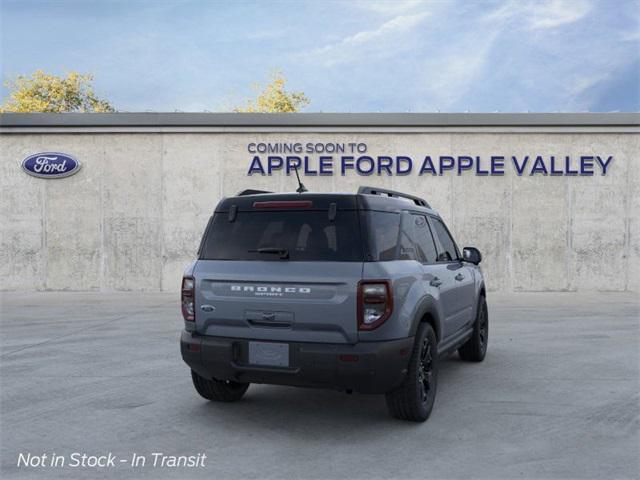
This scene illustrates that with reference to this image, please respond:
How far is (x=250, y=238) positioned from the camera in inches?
173

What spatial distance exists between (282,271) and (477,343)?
3388mm

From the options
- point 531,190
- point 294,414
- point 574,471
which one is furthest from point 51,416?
point 531,190

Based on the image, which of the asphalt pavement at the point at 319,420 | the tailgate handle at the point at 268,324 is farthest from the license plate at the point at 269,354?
the asphalt pavement at the point at 319,420

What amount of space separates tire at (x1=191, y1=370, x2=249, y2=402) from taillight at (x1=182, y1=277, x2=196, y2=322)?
1.93ft

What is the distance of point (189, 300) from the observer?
175 inches

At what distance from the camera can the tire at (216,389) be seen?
4.83m

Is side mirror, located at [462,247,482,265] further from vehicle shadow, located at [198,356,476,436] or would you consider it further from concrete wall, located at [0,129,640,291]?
concrete wall, located at [0,129,640,291]

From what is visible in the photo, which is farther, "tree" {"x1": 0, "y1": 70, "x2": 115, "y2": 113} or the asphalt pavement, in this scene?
"tree" {"x1": 0, "y1": 70, "x2": 115, "y2": 113}

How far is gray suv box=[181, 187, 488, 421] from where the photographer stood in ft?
13.1

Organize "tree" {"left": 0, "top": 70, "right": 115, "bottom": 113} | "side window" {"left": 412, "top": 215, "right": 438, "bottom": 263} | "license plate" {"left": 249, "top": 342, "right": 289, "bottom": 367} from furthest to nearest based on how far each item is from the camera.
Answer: "tree" {"left": 0, "top": 70, "right": 115, "bottom": 113}, "side window" {"left": 412, "top": 215, "right": 438, "bottom": 263}, "license plate" {"left": 249, "top": 342, "right": 289, "bottom": 367}

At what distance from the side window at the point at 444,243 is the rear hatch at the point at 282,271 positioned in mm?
1696

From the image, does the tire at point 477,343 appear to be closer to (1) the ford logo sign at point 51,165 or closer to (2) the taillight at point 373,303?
(2) the taillight at point 373,303

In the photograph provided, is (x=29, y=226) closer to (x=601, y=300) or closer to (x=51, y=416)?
(x=51, y=416)

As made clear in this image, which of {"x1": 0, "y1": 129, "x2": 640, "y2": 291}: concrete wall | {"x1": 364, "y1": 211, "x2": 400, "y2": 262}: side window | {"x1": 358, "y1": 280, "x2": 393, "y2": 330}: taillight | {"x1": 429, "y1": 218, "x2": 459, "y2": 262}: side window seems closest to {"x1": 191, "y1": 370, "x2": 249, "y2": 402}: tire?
{"x1": 358, "y1": 280, "x2": 393, "y2": 330}: taillight
